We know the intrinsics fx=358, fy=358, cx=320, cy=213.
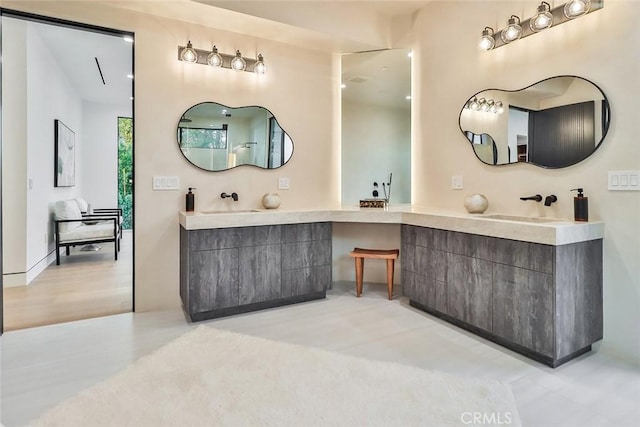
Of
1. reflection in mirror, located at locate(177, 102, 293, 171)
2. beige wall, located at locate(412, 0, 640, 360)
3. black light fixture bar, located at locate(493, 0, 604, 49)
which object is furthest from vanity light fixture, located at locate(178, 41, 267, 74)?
black light fixture bar, located at locate(493, 0, 604, 49)

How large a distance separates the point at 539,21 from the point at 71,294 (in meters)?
4.82

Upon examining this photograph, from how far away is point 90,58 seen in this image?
5.30 meters

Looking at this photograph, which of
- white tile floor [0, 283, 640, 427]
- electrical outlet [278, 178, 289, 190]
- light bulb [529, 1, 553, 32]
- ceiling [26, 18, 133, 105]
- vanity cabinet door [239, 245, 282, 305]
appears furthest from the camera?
ceiling [26, 18, 133, 105]

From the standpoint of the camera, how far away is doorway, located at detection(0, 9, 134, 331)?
331 centimetres

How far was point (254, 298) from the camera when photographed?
3111mm

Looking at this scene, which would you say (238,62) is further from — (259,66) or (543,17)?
(543,17)

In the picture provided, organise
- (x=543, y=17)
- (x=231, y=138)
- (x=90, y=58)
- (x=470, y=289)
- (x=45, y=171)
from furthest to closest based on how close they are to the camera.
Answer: (x=90, y=58), (x=45, y=171), (x=231, y=138), (x=470, y=289), (x=543, y=17)

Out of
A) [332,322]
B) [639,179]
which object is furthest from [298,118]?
[639,179]

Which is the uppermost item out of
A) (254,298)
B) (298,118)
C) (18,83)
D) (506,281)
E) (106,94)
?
(106,94)

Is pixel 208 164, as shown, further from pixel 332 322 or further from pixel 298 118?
pixel 332 322

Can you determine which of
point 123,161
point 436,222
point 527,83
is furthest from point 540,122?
point 123,161

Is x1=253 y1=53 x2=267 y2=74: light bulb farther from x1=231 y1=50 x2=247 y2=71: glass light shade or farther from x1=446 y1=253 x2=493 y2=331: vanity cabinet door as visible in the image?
x1=446 y1=253 x2=493 y2=331: vanity cabinet door

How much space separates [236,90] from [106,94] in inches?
206

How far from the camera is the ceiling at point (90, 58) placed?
4493mm
